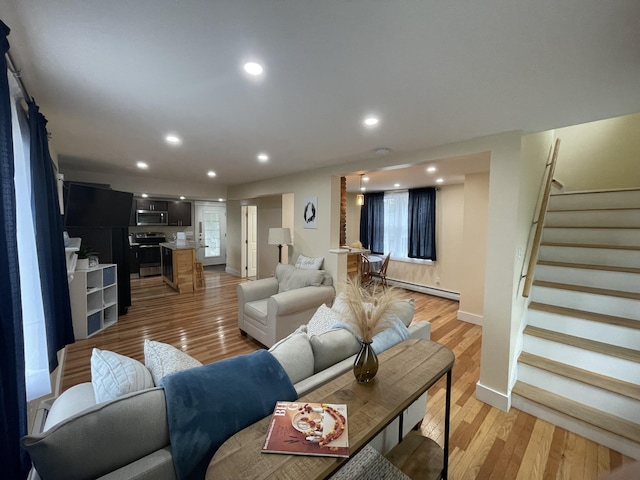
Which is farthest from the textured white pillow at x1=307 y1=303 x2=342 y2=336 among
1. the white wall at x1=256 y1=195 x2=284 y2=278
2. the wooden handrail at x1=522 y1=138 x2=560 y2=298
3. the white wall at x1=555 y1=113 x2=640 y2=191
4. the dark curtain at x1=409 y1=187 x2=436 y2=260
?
the dark curtain at x1=409 y1=187 x2=436 y2=260

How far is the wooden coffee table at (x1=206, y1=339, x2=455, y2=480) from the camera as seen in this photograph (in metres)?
0.76

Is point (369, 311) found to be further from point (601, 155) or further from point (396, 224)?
point (396, 224)

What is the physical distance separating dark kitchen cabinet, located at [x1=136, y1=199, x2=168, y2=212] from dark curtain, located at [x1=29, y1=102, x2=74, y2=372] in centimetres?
585

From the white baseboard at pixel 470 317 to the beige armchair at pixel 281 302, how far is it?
2271 millimetres

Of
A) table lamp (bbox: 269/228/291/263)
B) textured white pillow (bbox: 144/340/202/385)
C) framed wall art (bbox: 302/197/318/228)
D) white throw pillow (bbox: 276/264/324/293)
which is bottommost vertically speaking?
white throw pillow (bbox: 276/264/324/293)

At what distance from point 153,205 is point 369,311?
8127 mm

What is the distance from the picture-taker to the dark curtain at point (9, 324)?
92 cm

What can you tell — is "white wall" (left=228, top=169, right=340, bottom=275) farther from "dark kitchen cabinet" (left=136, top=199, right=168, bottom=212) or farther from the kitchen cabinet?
"dark kitchen cabinet" (left=136, top=199, right=168, bottom=212)

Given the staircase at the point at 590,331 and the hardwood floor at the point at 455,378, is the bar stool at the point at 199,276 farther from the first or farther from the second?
the staircase at the point at 590,331

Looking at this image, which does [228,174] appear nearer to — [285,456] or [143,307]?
[143,307]

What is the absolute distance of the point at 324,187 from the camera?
13.1 feet

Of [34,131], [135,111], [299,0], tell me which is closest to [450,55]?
[299,0]

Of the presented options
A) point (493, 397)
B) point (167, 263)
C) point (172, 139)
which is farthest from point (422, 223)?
point (167, 263)

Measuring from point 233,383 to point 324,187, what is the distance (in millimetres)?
3268
